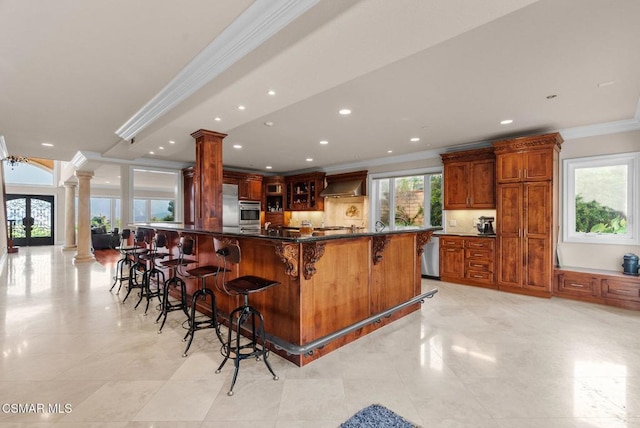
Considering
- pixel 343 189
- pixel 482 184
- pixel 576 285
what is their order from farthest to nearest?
1. pixel 343 189
2. pixel 482 184
3. pixel 576 285

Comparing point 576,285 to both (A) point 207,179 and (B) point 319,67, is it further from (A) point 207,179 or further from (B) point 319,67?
(A) point 207,179

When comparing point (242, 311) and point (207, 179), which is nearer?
point (242, 311)

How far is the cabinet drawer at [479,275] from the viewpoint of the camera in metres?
5.15

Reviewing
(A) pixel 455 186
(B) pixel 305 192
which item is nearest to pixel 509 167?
(A) pixel 455 186

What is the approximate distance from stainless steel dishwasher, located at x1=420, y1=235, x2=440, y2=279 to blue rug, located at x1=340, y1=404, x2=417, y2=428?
169 inches

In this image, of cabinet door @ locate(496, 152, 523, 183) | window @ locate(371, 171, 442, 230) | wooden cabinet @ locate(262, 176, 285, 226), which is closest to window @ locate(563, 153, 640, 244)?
cabinet door @ locate(496, 152, 523, 183)

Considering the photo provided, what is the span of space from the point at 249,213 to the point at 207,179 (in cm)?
438

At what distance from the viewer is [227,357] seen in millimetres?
2408

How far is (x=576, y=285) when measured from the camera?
4.41m

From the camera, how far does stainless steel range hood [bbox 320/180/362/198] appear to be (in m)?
7.22

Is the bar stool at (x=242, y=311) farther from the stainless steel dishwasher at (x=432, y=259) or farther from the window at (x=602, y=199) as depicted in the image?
the window at (x=602, y=199)

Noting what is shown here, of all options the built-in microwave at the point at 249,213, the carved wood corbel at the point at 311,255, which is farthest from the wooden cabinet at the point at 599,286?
the built-in microwave at the point at 249,213

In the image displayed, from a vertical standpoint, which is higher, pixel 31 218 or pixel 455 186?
pixel 455 186

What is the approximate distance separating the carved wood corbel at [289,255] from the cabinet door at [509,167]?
13.7ft
